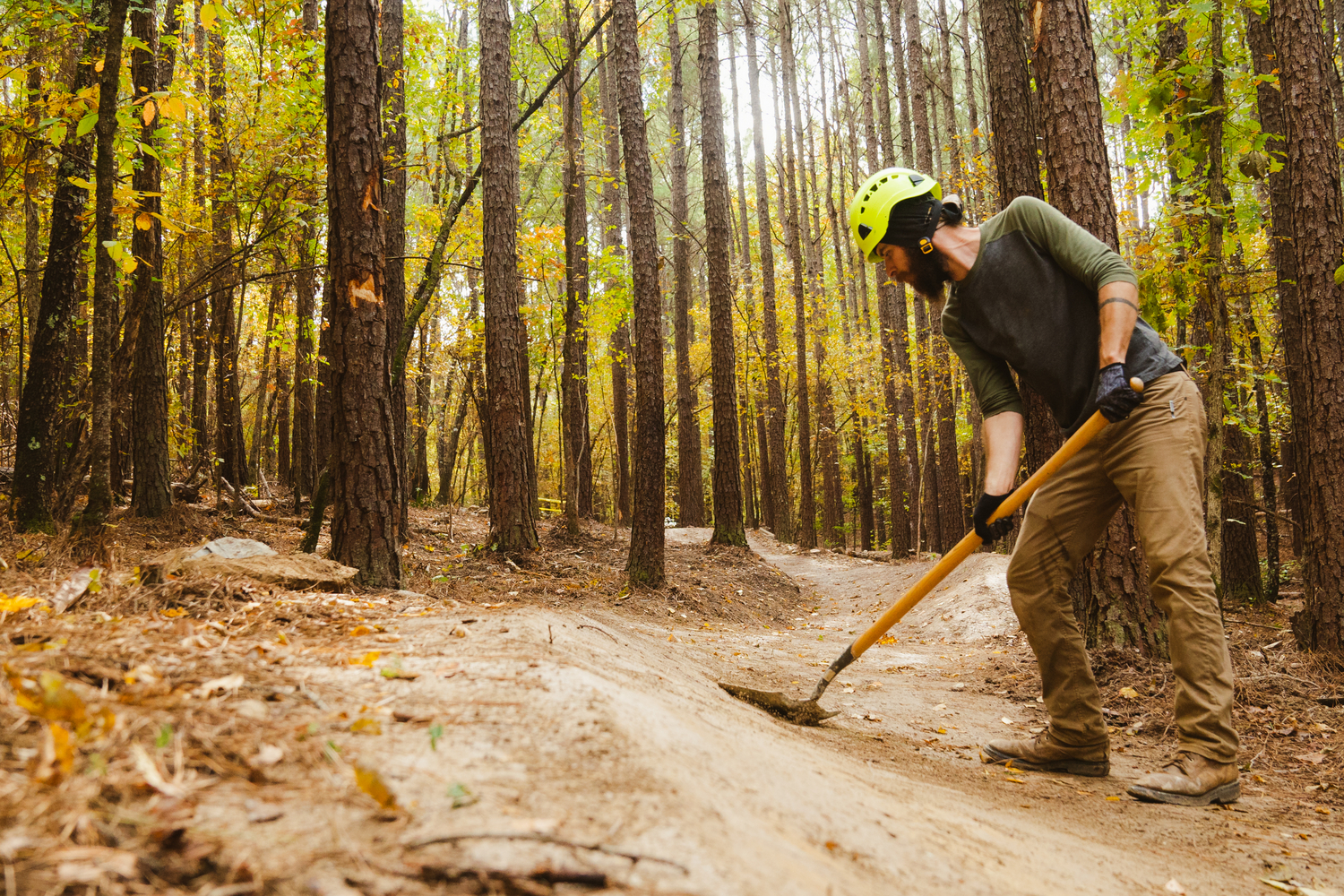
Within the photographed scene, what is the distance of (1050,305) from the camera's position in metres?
3.26

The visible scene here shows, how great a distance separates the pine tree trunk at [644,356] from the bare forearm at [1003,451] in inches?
188

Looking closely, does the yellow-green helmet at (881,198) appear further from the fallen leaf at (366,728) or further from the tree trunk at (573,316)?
the tree trunk at (573,316)

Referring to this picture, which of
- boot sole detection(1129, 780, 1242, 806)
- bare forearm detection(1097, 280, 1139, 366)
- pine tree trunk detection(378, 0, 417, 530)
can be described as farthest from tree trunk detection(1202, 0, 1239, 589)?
pine tree trunk detection(378, 0, 417, 530)

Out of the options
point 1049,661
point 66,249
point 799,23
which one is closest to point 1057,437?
point 1049,661

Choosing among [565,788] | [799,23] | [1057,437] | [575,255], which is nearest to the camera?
[565,788]

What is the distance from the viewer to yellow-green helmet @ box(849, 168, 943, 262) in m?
3.32

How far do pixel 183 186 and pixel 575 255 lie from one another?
636cm

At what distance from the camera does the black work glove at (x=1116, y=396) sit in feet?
9.45

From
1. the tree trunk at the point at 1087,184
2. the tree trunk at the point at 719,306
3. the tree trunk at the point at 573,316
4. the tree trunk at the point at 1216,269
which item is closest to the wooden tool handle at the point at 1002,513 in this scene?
the tree trunk at the point at 1087,184

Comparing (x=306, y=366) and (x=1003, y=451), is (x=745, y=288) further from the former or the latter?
(x=1003, y=451)

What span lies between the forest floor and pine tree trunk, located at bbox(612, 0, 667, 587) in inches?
143

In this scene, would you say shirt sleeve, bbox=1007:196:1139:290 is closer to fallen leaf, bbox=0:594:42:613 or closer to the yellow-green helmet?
the yellow-green helmet

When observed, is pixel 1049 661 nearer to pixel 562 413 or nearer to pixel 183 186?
pixel 562 413

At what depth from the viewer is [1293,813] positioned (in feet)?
9.26
